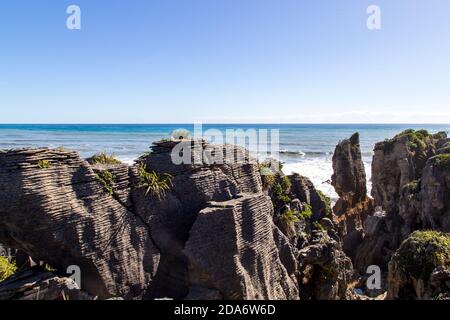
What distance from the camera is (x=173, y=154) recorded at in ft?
41.1

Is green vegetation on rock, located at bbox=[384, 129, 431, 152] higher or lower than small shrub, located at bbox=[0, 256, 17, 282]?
higher

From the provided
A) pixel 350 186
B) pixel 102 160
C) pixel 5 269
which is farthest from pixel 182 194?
pixel 350 186

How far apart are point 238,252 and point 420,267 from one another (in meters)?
8.54

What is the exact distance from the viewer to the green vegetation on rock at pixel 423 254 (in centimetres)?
1460

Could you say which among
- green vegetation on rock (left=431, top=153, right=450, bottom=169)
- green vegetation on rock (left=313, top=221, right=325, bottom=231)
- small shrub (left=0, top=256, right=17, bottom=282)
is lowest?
small shrub (left=0, top=256, right=17, bottom=282)

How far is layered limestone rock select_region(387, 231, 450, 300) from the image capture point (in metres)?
13.5

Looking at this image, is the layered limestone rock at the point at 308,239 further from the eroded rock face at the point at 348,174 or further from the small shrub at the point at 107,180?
the eroded rock face at the point at 348,174

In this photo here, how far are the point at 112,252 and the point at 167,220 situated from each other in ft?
7.00

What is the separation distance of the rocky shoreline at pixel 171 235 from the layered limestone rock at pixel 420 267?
4cm

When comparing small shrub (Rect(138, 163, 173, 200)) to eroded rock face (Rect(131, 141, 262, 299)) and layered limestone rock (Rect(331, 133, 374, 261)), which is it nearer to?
eroded rock face (Rect(131, 141, 262, 299))

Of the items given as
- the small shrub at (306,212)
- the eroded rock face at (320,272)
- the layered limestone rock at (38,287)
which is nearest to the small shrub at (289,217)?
the small shrub at (306,212)

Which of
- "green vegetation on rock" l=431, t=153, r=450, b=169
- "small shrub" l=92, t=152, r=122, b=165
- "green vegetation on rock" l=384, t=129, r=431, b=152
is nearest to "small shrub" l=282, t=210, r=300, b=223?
"small shrub" l=92, t=152, r=122, b=165

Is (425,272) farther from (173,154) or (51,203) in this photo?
(51,203)

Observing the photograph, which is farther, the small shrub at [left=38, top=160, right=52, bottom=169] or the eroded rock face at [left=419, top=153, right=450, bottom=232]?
the eroded rock face at [left=419, top=153, right=450, bottom=232]
